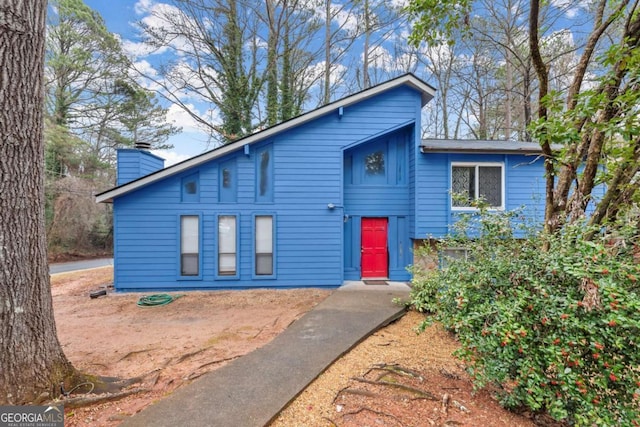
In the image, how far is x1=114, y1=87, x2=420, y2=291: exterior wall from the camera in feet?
24.9

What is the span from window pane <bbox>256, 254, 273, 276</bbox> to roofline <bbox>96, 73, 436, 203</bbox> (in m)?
3.13

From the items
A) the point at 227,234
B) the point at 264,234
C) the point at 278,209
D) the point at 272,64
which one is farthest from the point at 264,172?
the point at 272,64

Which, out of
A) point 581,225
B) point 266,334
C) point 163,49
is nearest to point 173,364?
point 266,334

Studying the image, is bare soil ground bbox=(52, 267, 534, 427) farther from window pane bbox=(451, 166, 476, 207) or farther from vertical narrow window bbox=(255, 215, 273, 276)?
window pane bbox=(451, 166, 476, 207)

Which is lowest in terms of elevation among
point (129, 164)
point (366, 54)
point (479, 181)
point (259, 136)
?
point (479, 181)

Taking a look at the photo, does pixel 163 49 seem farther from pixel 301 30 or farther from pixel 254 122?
pixel 301 30

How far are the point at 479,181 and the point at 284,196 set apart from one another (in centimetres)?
578

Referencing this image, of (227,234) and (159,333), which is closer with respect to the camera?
(159,333)

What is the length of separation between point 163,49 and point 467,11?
14.8 metres

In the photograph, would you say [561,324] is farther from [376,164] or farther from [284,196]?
[376,164]

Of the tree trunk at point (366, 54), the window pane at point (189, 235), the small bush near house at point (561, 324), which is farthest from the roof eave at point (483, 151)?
the tree trunk at point (366, 54)

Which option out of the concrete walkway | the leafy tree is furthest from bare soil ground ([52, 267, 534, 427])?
the leafy tree

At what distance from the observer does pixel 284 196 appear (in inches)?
313

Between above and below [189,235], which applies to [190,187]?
above
